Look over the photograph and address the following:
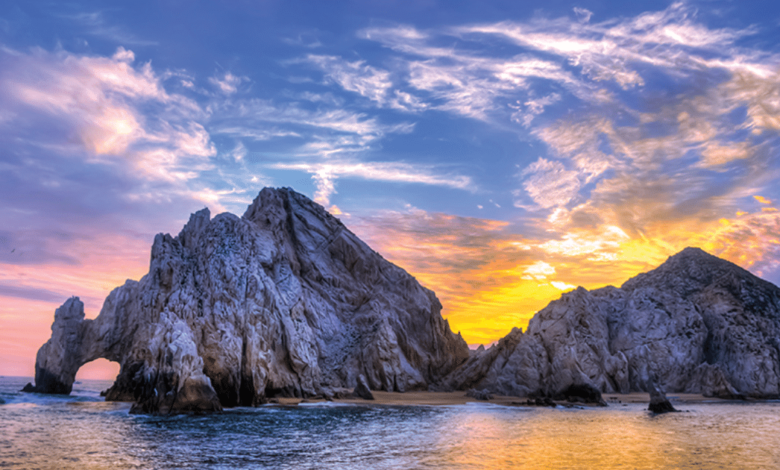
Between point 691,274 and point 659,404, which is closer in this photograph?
point 659,404

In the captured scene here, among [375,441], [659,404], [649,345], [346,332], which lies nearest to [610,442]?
[375,441]

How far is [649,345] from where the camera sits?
7819cm

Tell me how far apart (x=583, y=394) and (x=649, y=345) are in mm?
24578

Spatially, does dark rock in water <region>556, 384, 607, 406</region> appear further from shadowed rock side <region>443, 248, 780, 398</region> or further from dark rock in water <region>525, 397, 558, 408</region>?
dark rock in water <region>525, 397, 558, 408</region>

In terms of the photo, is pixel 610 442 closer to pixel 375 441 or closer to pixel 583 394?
pixel 375 441

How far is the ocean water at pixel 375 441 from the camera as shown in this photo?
21453 millimetres

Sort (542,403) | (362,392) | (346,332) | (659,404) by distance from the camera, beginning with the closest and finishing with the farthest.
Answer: (659,404) < (542,403) < (362,392) < (346,332)

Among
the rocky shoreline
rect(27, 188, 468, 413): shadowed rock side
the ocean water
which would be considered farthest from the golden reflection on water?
rect(27, 188, 468, 413): shadowed rock side

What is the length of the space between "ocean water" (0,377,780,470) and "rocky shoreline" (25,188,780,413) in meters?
7.73

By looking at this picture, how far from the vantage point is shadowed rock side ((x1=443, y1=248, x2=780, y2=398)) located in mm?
69188

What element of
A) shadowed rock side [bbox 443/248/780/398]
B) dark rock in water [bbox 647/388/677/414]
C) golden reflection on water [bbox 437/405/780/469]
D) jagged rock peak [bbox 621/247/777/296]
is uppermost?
jagged rock peak [bbox 621/247/777/296]

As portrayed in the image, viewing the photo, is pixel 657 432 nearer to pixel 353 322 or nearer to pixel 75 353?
pixel 353 322

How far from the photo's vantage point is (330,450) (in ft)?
81.0

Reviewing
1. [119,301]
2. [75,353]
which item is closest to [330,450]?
[119,301]
